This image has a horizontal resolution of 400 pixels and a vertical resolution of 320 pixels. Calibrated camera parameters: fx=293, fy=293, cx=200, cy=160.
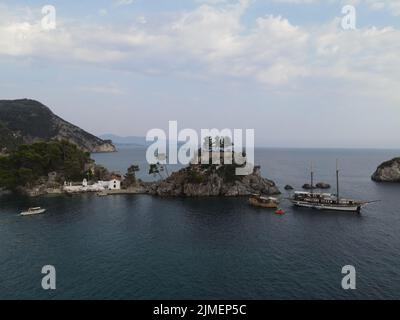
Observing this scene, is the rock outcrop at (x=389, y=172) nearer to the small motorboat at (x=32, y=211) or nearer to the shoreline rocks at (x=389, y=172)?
the shoreline rocks at (x=389, y=172)

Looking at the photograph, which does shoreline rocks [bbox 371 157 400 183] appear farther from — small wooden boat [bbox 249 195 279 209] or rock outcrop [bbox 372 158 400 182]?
small wooden boat [bbox 249 195 279 209]

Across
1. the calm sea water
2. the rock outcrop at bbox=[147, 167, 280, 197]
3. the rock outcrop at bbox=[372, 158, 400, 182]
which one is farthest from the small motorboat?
the rock outcrop at bbox=[372, 158, 400, 182]

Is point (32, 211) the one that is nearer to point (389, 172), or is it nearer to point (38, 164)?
point (38, 164)

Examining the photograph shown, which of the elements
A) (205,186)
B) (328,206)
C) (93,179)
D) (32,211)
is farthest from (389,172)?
(32,211)

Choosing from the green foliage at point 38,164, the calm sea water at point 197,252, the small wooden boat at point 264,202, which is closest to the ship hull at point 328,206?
the calm sea water at point 197,252

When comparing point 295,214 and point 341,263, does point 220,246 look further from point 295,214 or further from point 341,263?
point 295,214
